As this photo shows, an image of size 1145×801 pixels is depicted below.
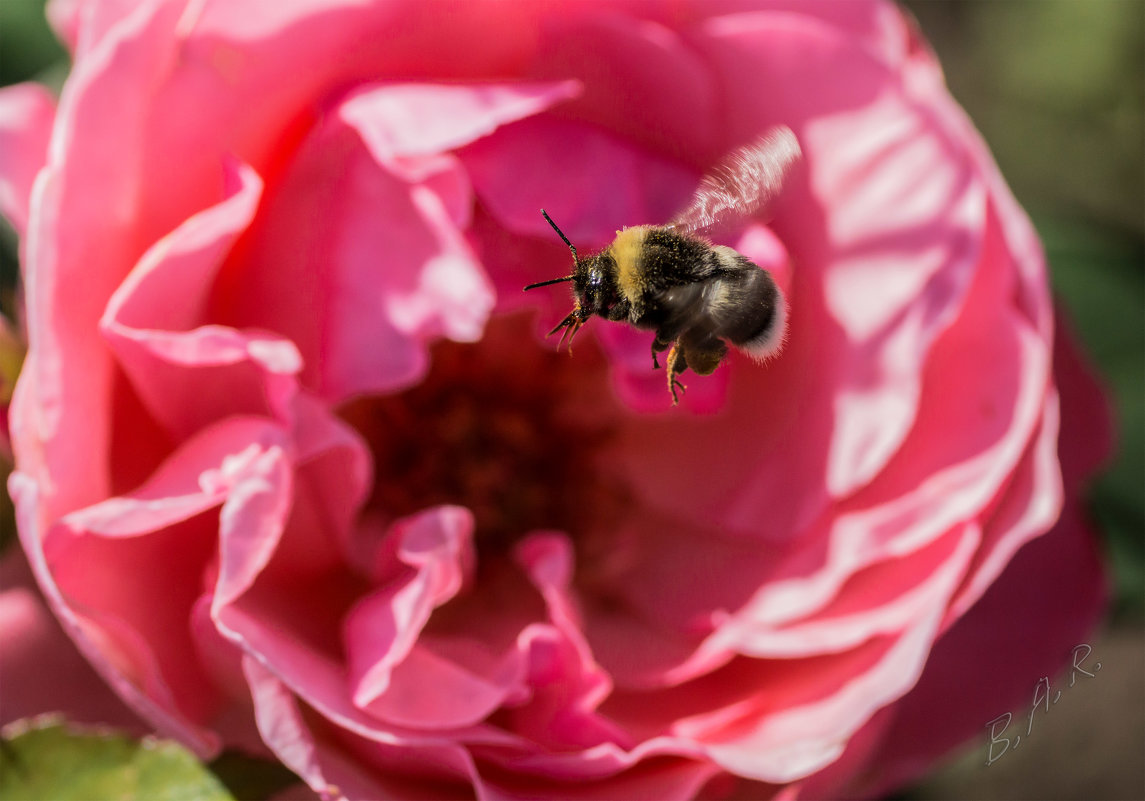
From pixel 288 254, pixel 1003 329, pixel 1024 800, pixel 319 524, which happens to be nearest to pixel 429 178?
pixel 288 254

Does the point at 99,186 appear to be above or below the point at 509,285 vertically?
above

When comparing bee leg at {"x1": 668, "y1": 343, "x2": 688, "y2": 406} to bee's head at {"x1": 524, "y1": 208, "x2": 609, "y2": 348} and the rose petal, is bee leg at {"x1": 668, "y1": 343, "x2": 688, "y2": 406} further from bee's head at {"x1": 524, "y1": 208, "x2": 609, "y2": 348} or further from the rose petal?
the rose petal

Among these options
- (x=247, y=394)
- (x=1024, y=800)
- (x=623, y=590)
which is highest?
(x=247, y=394)

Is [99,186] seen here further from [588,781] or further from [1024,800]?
[1024,800]

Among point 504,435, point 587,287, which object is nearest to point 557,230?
point 587,287

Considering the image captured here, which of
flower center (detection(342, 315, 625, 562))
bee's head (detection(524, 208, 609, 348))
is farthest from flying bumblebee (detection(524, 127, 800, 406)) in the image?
flower center (detection(342, 315, 625, 562))

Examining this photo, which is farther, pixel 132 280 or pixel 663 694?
pixel 663 694

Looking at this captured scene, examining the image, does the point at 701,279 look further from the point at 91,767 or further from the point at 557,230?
the point at 91,767
